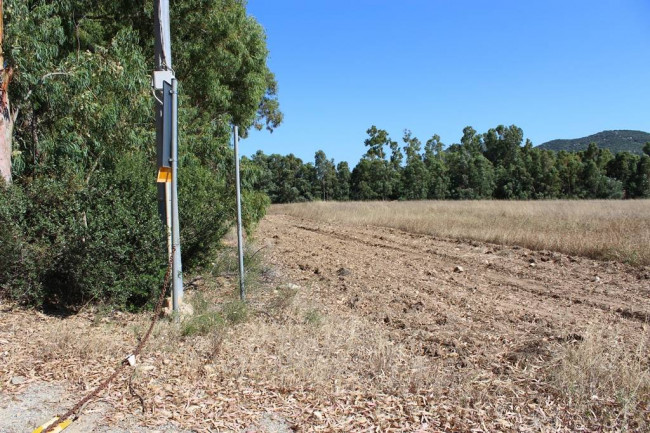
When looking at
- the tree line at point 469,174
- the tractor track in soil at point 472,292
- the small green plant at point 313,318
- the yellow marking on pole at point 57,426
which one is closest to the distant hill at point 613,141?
the tree line at point 469,174

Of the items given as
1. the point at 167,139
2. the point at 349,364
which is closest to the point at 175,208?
the point at 167,139

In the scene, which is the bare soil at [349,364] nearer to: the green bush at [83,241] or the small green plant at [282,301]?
the small green plant at [282,301]

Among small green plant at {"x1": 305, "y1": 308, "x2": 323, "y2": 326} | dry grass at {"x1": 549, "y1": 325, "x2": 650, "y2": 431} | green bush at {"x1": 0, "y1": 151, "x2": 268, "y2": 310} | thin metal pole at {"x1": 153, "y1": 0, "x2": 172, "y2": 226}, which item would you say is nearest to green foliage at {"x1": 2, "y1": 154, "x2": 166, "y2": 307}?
green bush at {"x1": 0, "y1": 151, "x2": 268, "y2": 310}

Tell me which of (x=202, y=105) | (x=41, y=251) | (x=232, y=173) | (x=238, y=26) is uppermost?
(x=238, y=26)

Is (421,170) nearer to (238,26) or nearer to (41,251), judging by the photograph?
(238,26)

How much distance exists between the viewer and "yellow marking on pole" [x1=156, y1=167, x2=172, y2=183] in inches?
201

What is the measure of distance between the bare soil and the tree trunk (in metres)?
2.07

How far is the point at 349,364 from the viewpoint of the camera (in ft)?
14.5

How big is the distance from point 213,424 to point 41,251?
3471 mm

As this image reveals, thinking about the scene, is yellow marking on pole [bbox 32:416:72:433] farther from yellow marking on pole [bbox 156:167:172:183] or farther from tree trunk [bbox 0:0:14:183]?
tree trunk [bbox 0:0:14:183]

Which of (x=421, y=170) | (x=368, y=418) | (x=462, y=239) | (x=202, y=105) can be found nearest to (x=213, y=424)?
(x=368, y=418)

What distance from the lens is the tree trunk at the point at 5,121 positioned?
636 centimetres

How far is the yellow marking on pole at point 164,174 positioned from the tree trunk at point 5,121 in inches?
Result: 101

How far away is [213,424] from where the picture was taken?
3295 mm
